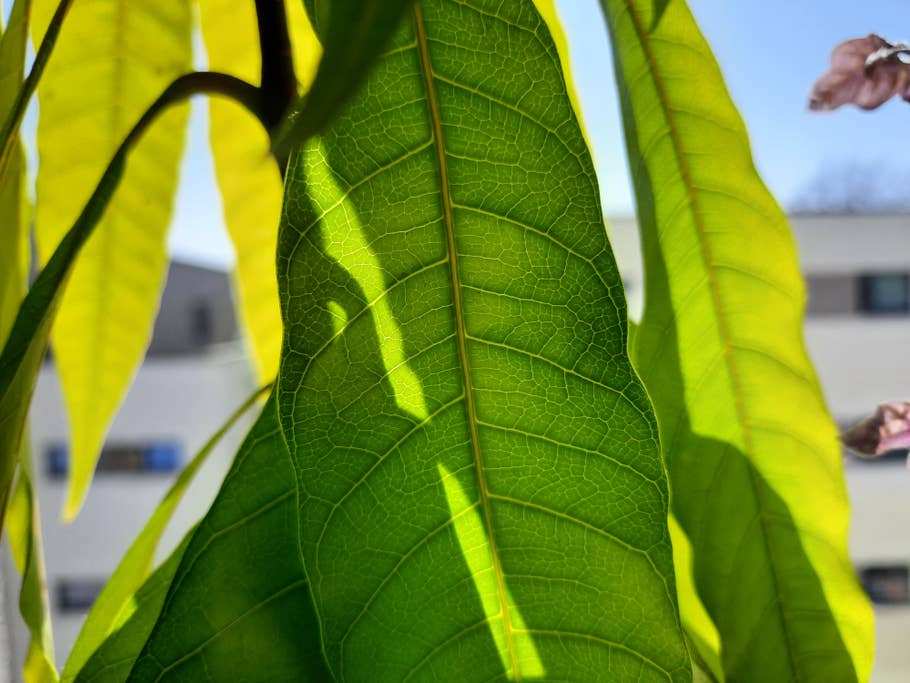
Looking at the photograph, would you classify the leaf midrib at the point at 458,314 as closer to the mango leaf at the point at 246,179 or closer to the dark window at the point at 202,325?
the mango leaf at the point at 246,179

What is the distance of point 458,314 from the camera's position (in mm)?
290

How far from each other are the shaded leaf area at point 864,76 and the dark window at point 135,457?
1.20 meters

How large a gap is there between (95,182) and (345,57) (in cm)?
47

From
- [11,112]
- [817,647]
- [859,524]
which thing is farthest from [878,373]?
[11,112]

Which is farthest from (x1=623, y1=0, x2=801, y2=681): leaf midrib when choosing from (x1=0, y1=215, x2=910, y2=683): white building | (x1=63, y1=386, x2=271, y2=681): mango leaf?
(x1=0, y1=215, x2=910, y2=683): white building

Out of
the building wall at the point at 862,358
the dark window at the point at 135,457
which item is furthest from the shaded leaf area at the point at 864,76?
the dark window at the point at 135,457

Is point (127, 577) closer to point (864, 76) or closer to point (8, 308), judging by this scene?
point (8, 308)

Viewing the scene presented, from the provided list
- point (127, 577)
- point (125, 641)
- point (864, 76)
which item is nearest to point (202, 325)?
point (127, 577)

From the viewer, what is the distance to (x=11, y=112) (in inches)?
15.1

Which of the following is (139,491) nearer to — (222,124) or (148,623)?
(222,124)

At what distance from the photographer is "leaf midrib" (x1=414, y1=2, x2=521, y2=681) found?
0.29m

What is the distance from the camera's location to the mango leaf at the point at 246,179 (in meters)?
0.58

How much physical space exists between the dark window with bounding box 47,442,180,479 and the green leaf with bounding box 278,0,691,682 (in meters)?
1.17

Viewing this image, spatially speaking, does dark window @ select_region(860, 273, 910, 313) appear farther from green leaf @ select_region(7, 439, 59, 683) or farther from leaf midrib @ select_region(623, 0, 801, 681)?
green leaf @ select_region(7, 439, 59, 683)
